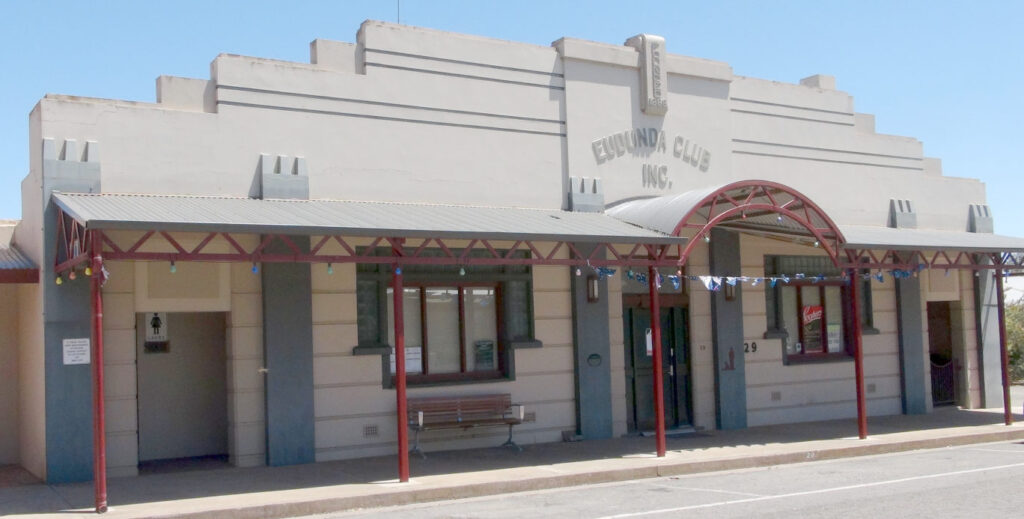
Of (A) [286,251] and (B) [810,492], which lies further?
(A) [286,251]

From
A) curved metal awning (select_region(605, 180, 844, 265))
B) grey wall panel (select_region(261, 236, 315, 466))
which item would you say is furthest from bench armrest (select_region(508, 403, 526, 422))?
curved metal awning (select_region(605, 180, 844, 265))

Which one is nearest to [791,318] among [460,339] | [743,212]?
[743,212]

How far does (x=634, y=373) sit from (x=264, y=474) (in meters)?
6.53

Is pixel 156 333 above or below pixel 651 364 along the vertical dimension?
above

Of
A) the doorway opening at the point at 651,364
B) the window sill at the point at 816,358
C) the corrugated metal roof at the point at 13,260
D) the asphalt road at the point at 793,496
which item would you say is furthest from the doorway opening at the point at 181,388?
the window sill at the point at 816,358

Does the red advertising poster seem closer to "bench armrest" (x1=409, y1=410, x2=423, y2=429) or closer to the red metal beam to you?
"bench armrest" (x1=409, y1=410, x2=423, y2=429)

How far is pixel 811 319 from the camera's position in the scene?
60.8 ft

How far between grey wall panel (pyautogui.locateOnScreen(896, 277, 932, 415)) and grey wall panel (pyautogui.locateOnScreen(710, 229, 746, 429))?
401cm

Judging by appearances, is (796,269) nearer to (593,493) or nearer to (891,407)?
(891,407)

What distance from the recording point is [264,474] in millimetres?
12406

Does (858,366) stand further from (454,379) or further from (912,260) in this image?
(454,379)

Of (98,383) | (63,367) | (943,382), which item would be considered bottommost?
(943,382)

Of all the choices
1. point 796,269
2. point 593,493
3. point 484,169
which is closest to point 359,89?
point 484,169

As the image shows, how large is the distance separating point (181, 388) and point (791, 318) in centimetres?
1041
